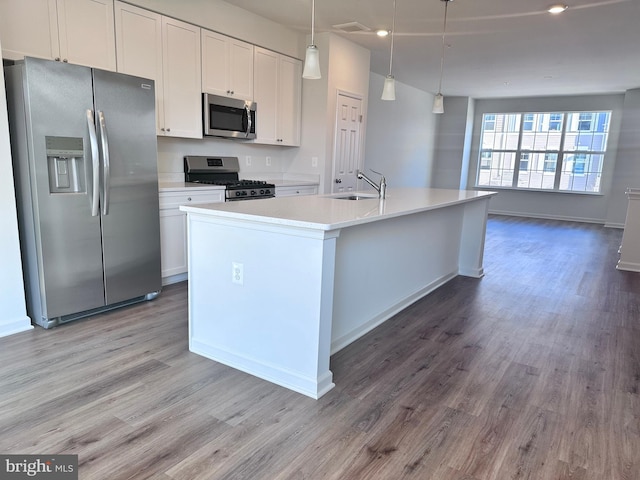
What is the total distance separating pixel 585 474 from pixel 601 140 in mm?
9236

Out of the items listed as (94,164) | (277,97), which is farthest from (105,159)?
(277,97)

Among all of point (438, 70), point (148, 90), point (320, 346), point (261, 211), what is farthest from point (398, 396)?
point (438, 70)

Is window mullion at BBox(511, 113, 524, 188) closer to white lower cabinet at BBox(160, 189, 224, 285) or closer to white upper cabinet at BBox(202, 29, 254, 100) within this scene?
white upper cabinet at BBox(202, 29, 254, 100)

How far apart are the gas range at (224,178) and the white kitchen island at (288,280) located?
1379 mm

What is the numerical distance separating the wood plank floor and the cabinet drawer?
2.81 ft

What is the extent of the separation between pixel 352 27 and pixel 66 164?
328cm

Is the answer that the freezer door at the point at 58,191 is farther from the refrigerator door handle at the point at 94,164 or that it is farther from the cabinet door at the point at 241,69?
the cabinet door at the point at 241,69

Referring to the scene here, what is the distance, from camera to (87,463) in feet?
5.45

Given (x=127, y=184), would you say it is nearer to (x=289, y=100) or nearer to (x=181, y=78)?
(x=181, y=78)

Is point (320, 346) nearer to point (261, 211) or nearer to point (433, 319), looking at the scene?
point (261, 211)

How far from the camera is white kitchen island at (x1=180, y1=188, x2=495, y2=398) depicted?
216 centimetres

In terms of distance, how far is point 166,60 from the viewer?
3824 millimetres

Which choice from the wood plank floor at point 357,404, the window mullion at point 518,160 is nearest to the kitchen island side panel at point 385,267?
the wood plank floor at point 357,404

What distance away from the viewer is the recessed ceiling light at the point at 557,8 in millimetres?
3866
